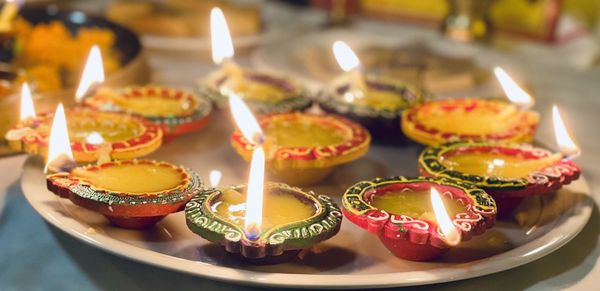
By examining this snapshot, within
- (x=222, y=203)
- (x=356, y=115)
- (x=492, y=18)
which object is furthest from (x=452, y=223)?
(x=492, y=18)

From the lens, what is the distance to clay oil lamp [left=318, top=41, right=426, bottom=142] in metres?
1.38

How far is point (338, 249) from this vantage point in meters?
1.02

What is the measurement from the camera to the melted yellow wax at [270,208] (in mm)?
960

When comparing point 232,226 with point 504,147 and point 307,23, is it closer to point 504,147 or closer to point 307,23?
point 504,147

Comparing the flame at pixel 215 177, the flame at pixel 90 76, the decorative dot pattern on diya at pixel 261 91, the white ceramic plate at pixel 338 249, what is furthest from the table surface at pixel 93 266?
the decorative dot pattern on diya at pixel 261 91

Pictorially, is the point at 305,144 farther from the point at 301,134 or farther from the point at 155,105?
the point at 155,105

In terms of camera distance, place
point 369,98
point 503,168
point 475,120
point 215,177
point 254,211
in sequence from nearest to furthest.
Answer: point 254,211 < point 503,168 < point 215,177 < point 475,120 < point 369,98

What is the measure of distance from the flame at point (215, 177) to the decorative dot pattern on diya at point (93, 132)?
0.10 metres

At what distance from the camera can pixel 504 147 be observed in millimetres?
1200

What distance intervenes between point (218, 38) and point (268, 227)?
23.2 inches

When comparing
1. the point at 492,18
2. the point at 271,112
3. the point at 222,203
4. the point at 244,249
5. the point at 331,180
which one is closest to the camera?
the point at 244,249

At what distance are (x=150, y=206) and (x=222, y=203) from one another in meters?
0.08

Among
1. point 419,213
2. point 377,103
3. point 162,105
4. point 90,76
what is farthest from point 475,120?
point 90,76

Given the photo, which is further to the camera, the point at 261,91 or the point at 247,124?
the point at 261,91
